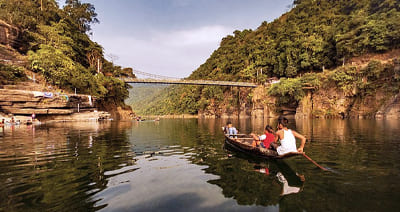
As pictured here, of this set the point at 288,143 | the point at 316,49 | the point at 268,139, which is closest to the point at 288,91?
the point at 316,49

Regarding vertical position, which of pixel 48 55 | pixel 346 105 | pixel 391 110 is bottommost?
pixel 391 110

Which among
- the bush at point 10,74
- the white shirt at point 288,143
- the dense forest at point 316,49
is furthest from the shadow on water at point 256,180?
the dense forest at point 316,49

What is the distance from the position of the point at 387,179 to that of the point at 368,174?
40 cm

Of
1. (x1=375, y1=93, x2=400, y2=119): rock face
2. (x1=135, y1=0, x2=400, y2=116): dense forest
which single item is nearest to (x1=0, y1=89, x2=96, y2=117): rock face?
(x1=135, y1=0, x2=400, y2=116): dense forest

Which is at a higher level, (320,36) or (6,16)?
(320,36)

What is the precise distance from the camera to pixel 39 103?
24.9 meters

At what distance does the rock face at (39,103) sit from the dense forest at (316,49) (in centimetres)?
4014

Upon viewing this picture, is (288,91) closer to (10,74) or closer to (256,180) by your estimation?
(256,180)

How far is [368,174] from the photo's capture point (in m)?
4.95

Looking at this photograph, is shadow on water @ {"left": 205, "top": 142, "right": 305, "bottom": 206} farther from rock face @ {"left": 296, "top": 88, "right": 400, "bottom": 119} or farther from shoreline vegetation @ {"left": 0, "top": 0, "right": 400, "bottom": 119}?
rock face @ {"left": 296, "top": 88, "right": 400, "bottom": 119}

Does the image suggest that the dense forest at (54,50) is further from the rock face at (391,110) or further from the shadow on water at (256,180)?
the rock face at (391,110)

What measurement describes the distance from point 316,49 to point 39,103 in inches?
2089

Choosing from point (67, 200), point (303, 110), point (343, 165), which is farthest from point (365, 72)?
point (67, 200)

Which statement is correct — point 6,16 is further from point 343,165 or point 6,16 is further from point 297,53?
point 297,53
